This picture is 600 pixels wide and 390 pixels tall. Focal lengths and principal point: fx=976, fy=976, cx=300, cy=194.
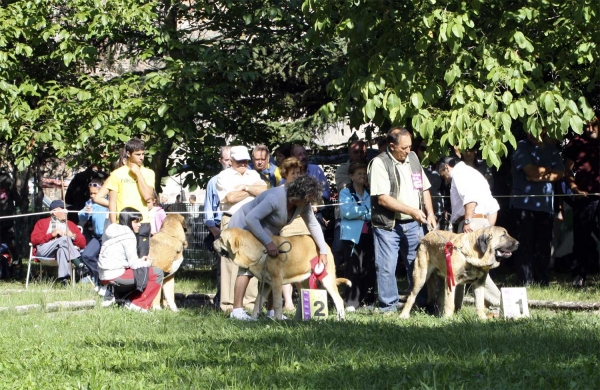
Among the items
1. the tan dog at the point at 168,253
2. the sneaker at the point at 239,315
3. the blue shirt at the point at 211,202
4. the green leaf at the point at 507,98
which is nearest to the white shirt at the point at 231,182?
the blue shirt at the point at 211,202

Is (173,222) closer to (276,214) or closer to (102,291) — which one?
(102,291)

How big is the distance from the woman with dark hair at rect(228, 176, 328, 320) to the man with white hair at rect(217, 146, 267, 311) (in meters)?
0.97

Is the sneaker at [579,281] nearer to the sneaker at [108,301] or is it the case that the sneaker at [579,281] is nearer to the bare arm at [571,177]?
the bare arm at [571,177]

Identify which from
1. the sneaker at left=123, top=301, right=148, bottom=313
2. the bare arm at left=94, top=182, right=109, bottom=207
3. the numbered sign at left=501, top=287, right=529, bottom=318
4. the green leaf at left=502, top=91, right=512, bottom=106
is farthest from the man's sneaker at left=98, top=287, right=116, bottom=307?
the green leaf at left=502, top=91, right=512, bottom=106

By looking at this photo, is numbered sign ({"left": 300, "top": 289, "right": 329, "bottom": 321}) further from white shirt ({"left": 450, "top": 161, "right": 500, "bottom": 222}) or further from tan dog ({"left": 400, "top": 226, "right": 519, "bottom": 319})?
white shirt ({"left": 450, "top": 161, "right": 500, "bottom": 222})

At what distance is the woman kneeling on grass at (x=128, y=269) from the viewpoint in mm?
11055

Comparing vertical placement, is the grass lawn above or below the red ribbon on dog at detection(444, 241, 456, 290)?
below

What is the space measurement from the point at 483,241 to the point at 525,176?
327cm

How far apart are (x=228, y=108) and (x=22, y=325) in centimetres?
678

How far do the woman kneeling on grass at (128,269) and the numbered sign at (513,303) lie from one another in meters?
4.04

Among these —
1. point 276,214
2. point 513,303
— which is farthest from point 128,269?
point 513,303

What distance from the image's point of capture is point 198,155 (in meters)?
15.0

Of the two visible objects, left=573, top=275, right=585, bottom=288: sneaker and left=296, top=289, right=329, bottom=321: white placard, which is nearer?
left=296, top=289, right=329, bottom=321: white placard

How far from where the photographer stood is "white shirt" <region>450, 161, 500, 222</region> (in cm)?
1043
